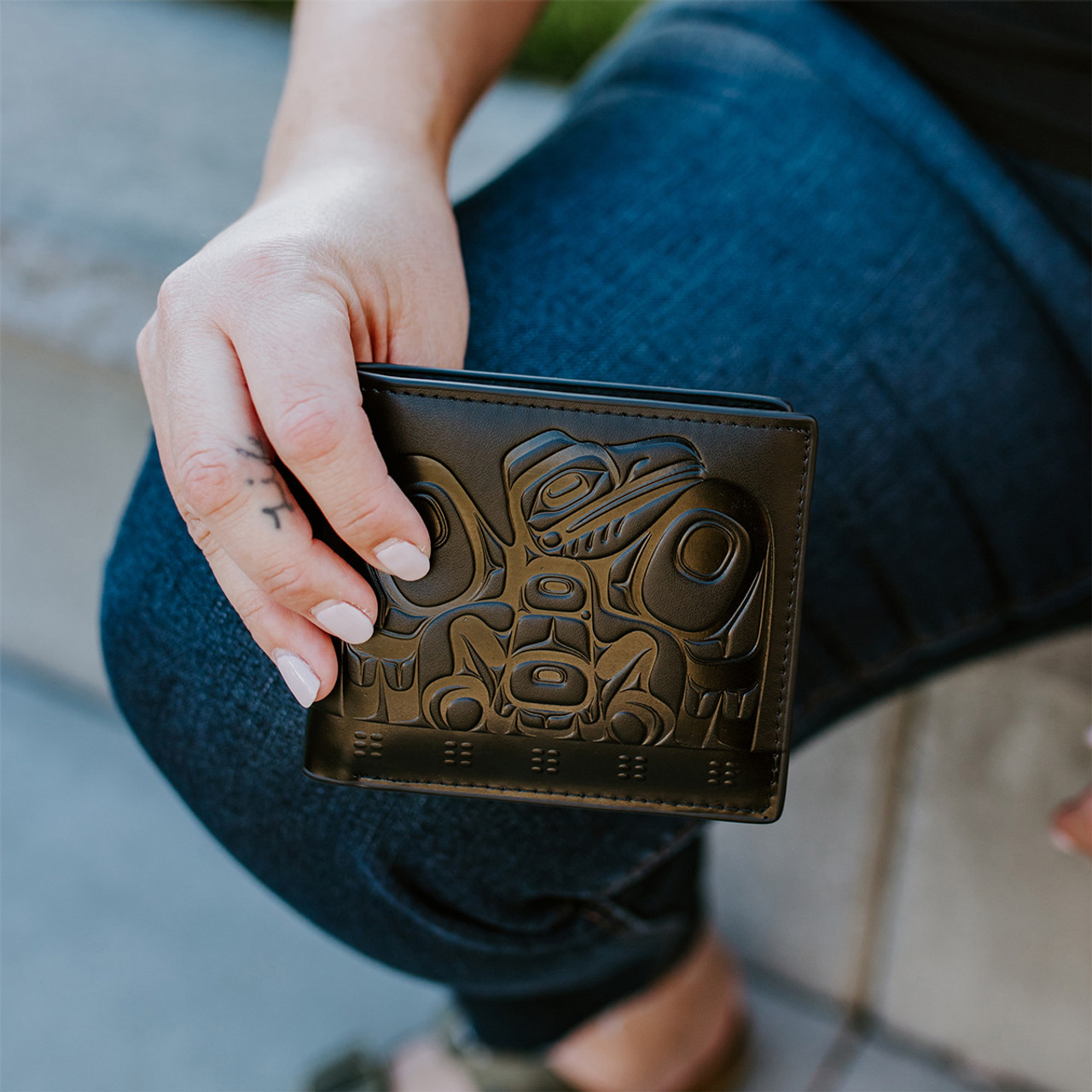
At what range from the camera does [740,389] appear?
60cm

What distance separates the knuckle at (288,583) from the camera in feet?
1.56

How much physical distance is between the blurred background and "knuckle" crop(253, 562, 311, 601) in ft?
2.01

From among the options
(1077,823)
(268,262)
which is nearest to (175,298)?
(268,262)

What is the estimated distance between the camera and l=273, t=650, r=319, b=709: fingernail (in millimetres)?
513

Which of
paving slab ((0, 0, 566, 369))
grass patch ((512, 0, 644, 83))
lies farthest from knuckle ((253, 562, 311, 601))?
grass patch ((512, 0, 644, 83))

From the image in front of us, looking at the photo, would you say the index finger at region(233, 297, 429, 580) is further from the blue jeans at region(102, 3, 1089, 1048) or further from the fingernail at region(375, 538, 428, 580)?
the blue jeans at region(102, 3, 1089, 1048)

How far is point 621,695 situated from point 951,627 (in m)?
0.29

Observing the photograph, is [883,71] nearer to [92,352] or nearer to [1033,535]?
[1033,535]

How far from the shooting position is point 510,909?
0.63 meters

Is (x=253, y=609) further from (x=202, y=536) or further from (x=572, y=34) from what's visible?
(x=572, y=34)

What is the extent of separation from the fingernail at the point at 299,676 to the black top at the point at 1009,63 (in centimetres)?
57

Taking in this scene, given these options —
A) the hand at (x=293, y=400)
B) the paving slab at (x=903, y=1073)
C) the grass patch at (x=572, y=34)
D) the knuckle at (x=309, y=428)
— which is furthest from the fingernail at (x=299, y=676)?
the grass patch at (x=572, y=34)

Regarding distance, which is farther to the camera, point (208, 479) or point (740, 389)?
point (740, 389)

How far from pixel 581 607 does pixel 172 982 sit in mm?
778
